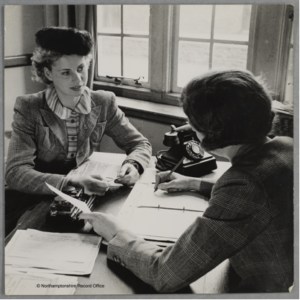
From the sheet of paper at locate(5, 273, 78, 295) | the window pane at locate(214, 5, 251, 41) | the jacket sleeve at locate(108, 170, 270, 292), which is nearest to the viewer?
the jacket sleeve at locate(108, 170, 270, 292)

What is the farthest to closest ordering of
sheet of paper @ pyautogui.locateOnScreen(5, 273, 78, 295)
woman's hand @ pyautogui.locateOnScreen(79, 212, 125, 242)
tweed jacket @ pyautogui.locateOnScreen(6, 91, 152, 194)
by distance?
tweed jacket @ pyautogui.locateOnScreen(6, 91, 152, 194) → woman's hand @ pyautogui.locateOnScreen(79, 212, 125, 242) → sheet of paper @ pyautogui.locateOnScreen(5, 273, 78, 295)

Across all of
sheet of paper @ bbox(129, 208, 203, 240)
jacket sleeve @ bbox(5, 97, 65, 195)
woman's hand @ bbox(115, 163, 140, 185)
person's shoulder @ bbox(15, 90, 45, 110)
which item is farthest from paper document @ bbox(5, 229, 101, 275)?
person's shoulder @ bbox(15, 90, 45, 110)

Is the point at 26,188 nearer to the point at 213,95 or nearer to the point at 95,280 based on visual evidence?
the point at 95,280

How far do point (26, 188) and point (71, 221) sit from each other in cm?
32

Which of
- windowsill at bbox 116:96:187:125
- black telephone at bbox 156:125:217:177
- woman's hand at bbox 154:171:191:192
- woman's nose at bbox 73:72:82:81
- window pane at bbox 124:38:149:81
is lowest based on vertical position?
woman's hand at bbox 154:171:191:192

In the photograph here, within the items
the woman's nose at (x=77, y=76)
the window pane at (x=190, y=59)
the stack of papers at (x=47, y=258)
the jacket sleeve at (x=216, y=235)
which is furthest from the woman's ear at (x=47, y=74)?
the jacket sleeve at (x=216, y=235)

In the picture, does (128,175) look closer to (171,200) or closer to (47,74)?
(171,200)

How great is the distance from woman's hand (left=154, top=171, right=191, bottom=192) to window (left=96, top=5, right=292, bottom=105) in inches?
13.3

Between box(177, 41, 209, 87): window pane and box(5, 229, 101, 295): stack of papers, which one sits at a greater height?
box(177, 41, 209, 87): window pane

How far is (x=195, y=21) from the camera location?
147 centimetres

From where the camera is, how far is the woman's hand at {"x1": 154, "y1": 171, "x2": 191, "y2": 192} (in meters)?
1.55

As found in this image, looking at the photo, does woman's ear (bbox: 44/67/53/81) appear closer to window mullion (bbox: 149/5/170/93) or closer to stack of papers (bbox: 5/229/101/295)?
window mullion (bbox: 149/5/170/93)

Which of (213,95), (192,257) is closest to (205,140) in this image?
(213,95)

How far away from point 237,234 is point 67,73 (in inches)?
39.7
